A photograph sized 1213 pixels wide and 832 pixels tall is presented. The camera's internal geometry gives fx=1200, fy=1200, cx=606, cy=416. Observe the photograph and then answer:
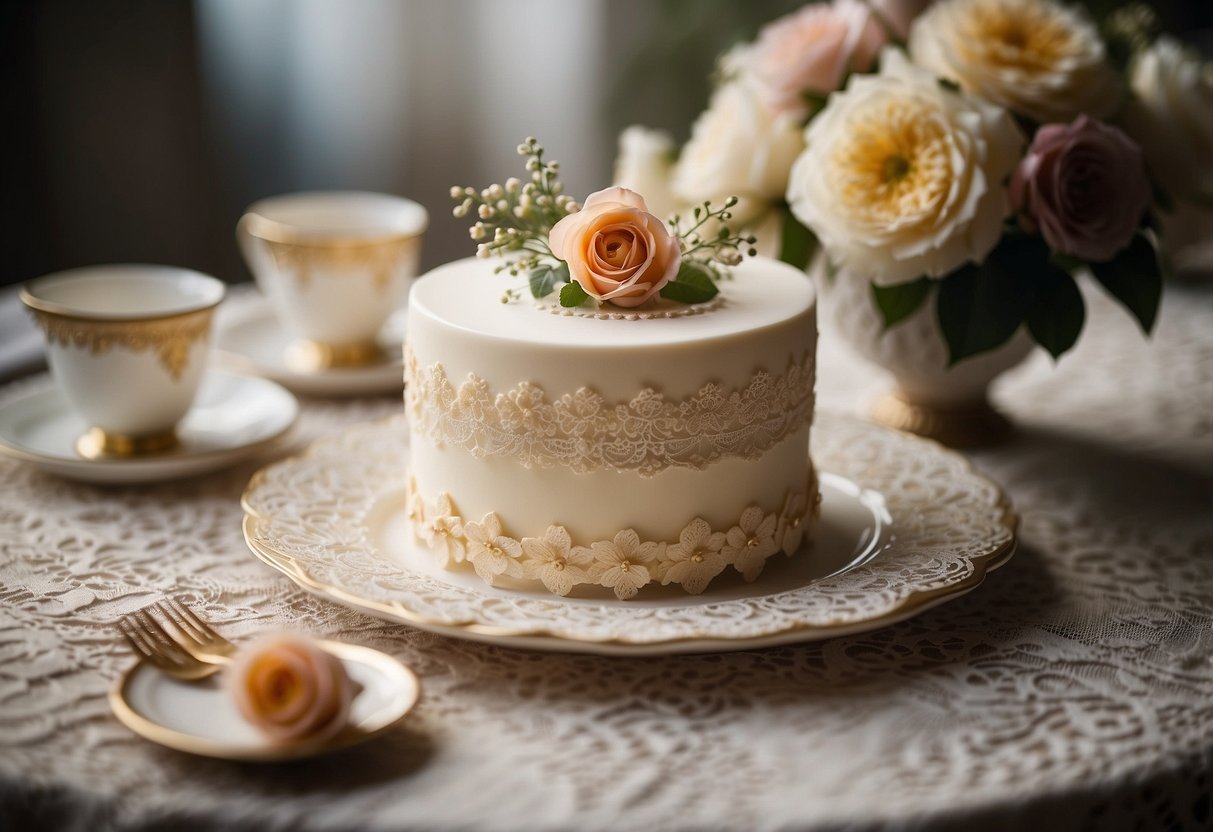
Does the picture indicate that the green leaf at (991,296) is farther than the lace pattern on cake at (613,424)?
Yes

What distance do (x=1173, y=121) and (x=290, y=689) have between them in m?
1.57

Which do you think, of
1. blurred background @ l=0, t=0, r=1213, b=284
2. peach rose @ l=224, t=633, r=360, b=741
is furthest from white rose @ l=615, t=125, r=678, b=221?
blurred background @ l=0, t=0, r=1213, b=284

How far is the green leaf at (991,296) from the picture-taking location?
1696mm

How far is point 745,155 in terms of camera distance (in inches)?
74.2

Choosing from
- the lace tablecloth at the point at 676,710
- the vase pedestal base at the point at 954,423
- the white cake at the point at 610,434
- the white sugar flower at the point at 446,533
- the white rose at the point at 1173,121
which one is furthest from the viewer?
the vase pedestal base at the point at 954,423

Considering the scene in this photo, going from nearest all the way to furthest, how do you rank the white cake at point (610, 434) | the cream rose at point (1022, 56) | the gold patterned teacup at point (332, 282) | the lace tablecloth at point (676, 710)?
the lace tablecloth at point (676, 710)
the white cake at point (610, 434)
the cream rose at point (1022, 56)
the gold patterned teacup at point (332, 282)

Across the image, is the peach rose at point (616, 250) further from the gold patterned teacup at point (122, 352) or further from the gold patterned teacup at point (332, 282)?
the gold patterned teacup at point (332, 282)

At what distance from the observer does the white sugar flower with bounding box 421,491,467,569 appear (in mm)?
1426

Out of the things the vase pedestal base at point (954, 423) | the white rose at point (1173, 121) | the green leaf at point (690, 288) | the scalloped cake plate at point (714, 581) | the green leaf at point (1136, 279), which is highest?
the white rose at point (1173, 121)

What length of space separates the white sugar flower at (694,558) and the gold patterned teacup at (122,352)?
2.67 feet

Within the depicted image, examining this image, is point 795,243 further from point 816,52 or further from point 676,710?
point 676,710

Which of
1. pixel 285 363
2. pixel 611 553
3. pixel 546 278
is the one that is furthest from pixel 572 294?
pixel 285 363

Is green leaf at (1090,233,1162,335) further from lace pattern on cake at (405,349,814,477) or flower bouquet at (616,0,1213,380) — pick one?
lace pattern on cake at (405,349,814,477)

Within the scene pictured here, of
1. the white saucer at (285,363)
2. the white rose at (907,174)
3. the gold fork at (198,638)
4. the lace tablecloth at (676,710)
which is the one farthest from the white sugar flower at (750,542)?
the white saucer at (285,363)
